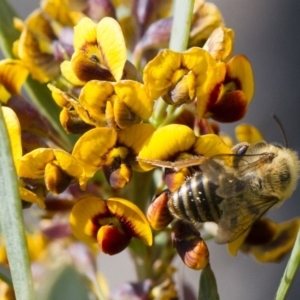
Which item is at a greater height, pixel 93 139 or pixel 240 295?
pixel 93 139

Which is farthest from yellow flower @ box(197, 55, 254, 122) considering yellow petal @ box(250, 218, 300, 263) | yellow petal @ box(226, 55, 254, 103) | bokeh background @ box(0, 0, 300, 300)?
bokeh background @ box(0, 0, 300, 300)

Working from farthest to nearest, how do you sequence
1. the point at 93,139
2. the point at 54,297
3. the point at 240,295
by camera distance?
the point at 240,295, the point at 93,139, the point at 54,297

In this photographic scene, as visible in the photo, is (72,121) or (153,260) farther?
(153,260)

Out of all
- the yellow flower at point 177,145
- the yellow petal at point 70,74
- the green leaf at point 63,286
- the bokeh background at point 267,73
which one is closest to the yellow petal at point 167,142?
the yellow flower at point 177,145

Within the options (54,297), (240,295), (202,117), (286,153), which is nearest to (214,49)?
(202,117)

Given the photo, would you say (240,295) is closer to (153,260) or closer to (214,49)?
(153,260)

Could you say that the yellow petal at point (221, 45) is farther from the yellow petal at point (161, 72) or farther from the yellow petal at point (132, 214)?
the yellow petal at point (132, 214)
